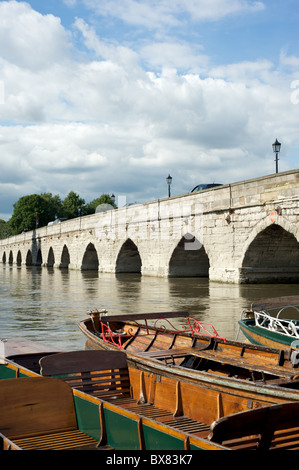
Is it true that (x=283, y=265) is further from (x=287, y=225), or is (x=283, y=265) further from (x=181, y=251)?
(x=181, y=251)

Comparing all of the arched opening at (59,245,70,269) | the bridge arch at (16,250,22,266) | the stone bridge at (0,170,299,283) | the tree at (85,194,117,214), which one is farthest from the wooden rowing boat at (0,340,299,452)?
the tree at (85,194,117,214)

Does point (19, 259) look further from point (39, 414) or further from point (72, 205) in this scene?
point (39, 414)

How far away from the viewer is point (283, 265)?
2033 centimetres

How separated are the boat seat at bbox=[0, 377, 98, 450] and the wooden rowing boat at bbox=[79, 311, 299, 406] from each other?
1092 millimetres

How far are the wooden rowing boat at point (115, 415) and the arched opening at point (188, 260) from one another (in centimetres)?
1866

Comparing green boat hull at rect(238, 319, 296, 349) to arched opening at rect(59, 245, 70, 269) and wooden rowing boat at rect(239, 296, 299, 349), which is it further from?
arched opening at rect(59, 245, 70, 269)

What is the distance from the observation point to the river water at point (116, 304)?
1055 centimetres

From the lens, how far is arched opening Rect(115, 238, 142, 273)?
102 ft

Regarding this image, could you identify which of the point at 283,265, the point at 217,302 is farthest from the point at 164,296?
the point at 283,265

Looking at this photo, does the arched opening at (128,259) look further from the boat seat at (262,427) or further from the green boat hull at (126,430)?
the boat seat at (262,427)

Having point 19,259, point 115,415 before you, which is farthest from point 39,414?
point 19,259
